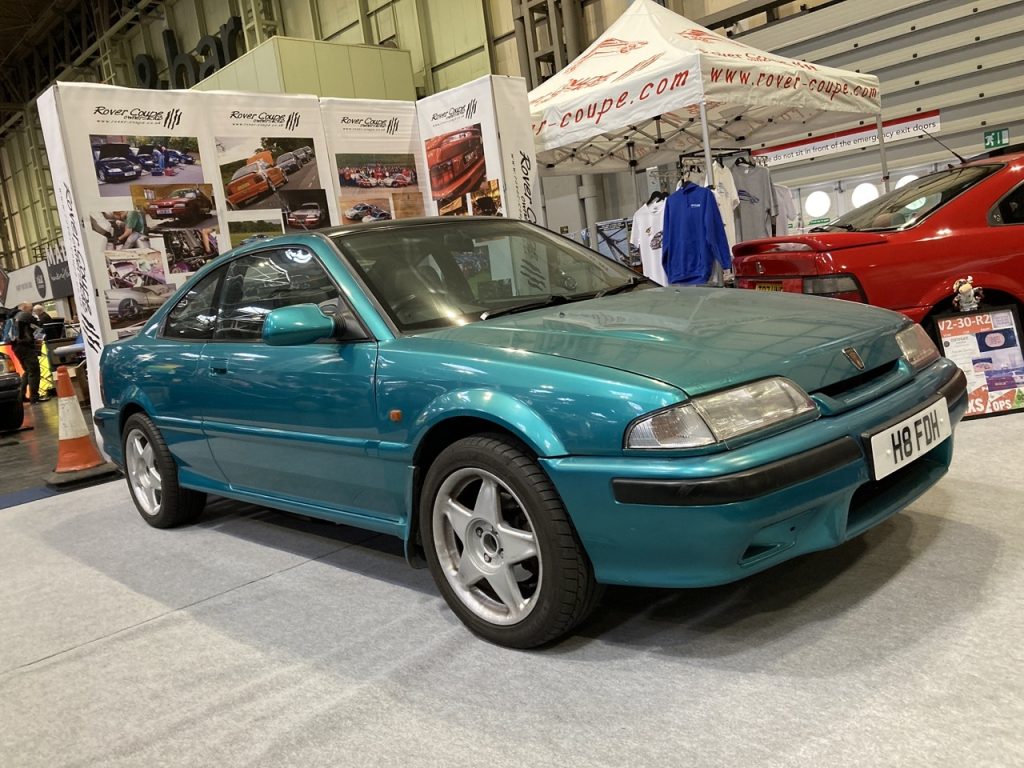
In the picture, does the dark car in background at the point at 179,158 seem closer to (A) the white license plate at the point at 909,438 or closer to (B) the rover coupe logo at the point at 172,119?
(B) the rover coupe logo at the point at 172,119

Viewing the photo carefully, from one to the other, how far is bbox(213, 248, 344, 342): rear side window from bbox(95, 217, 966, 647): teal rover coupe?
0.04ft

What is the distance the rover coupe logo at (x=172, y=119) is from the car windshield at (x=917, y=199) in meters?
4.72

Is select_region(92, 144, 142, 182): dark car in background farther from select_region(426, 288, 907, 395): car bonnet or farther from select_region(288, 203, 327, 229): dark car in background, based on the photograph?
select_region(426, 288, 907, 395): car bonnet

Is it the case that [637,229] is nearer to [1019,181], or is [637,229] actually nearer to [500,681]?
[1019,181]

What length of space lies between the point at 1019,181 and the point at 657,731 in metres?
3.88

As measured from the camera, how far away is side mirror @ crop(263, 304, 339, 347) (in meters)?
2.51

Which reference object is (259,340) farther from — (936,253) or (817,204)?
(817,204)

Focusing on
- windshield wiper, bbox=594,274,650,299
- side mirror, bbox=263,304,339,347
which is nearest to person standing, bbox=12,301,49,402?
side mirror, bbox=263,304,339,347

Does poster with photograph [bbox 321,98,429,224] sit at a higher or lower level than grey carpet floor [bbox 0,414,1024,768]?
higher

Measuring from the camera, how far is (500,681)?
2.11 m

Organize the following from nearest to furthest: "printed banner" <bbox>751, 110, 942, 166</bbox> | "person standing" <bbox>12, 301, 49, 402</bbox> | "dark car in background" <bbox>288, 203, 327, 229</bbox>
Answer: "dark car in background" <bbox>288, 203, 327, 229</bbox>
"printed banner" <bbox>751, 110, 942, 166</bbox>
"person standing" <bbox>12, 301, 49, 402</bbox>

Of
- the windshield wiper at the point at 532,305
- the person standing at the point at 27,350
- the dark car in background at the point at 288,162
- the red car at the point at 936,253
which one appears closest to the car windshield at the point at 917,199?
the red car at the point at 936,253

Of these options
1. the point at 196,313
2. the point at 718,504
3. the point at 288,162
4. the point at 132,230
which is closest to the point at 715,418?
the point at 718,504

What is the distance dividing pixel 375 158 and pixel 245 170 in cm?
115
